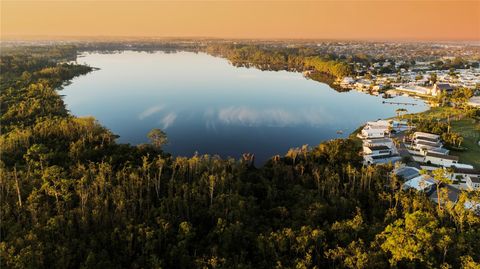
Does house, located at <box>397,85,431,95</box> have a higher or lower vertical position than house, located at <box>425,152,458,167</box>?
higher

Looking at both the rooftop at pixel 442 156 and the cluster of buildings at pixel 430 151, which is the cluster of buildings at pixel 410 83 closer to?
the cluster of buildings at pixel 430 151

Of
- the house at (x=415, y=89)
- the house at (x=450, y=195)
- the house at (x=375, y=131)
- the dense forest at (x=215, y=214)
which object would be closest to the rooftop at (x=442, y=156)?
the house at (x=450, y=195)

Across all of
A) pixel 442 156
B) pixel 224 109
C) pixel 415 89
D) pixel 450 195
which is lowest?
pixel 450 195

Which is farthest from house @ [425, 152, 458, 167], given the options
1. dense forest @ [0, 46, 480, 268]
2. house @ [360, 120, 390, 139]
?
dense forest @ [0, 46, 480, 268]

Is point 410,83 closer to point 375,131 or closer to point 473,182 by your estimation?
point 375,131

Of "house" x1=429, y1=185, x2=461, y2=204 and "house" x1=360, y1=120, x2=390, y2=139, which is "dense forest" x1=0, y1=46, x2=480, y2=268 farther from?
"house" x1=360, y1=120, x2=390, y2=139

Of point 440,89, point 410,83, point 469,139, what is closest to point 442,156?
point 469,139

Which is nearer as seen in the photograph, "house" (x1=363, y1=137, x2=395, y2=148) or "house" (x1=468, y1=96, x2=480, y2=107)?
"house" (x1=363, y1=137, x2=395, y2=148)
